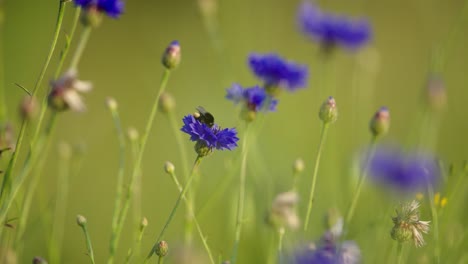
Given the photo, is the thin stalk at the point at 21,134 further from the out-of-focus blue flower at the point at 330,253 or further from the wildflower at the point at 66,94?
the out-of-focus blue flower at the point at 330,253

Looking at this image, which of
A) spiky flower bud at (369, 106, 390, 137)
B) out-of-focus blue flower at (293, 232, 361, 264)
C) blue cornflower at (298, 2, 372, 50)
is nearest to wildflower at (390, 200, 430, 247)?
out-of-focus blue flower at (293, 232, 361, 264)

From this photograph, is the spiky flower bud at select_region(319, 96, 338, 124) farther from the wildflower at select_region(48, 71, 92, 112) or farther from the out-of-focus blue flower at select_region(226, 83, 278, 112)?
the wildflower at select_region(48, 71, 92, 112)

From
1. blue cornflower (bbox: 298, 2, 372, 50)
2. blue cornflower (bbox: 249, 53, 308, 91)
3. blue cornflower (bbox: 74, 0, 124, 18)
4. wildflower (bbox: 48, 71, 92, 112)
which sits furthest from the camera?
blue cornflower (bbox: 298, 2, 372, 50)

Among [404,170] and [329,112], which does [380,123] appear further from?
[404,170]

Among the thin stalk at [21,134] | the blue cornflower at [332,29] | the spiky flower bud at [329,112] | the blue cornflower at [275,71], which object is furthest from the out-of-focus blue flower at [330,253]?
the blue cornflower at [332,29]

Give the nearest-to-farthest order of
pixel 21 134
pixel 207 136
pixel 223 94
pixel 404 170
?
1. pixel 21 134
2. pixel 207 136
3. pixel 404 170
4. pixel 223 94

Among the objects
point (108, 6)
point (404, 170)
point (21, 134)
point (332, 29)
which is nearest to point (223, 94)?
point (332, 29)

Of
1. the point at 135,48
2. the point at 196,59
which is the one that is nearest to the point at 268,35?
the point at 196,59
